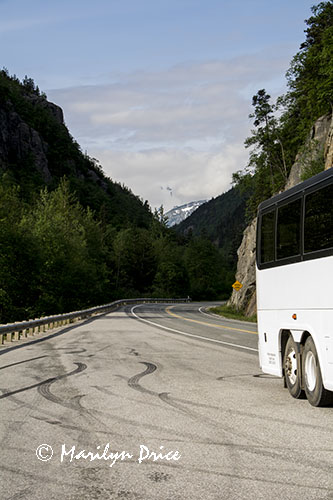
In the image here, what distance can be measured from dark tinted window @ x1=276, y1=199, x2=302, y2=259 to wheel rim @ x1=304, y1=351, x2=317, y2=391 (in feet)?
5.11

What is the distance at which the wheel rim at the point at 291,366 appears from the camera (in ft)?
32.9

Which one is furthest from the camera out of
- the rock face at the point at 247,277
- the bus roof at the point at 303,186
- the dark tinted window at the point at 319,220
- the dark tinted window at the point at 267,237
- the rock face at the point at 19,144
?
the rock face at the point at 19,144

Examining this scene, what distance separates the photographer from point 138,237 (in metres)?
131

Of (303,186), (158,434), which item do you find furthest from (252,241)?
(158,434)

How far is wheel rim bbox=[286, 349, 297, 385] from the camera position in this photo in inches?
394

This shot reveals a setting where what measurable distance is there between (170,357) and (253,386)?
4792mm

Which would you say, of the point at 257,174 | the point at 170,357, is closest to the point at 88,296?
the point at 257,174

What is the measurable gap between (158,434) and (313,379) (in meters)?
2.92

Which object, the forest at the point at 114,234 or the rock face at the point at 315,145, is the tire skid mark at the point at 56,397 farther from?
the rock face at the point at 315,145

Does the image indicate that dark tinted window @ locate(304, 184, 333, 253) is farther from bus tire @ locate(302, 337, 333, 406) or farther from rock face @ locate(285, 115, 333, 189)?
rock face @ locate(285, 115, 333, 189)

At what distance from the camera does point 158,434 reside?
7.13 metres

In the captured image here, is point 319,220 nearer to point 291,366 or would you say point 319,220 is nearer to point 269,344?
point 291,366

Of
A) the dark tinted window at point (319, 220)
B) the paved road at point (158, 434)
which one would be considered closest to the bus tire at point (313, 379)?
the paved road at point (158, 434)

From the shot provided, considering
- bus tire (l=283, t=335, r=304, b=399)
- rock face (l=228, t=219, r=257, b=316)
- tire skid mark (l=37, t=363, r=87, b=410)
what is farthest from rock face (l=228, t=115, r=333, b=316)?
bus tire (l=283, t=335, r=304, b=399)
